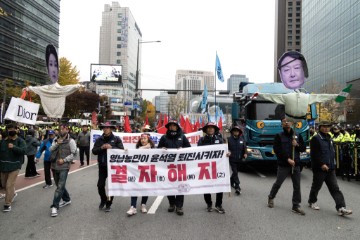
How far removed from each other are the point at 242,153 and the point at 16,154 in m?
5.30

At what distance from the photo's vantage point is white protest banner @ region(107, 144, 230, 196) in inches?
254

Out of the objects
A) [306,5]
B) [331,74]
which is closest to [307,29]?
[306,5]

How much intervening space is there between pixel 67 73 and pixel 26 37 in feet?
55.2

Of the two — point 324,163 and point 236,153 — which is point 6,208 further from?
point 324,163

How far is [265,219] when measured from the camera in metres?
6.03

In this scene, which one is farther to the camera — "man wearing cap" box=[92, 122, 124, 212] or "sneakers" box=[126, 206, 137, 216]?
Result: "man wearing cap" box=[92, 122, 124, 212]

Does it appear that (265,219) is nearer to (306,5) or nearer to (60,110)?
(60,110)

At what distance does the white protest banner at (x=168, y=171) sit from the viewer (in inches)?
254

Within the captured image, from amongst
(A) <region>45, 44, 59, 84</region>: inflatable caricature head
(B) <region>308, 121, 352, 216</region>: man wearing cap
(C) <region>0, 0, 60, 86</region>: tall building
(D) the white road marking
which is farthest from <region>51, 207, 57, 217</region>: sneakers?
(C) <region>0, 0, 60, 86</region>: tall building

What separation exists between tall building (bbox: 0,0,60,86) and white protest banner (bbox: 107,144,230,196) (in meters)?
56.0

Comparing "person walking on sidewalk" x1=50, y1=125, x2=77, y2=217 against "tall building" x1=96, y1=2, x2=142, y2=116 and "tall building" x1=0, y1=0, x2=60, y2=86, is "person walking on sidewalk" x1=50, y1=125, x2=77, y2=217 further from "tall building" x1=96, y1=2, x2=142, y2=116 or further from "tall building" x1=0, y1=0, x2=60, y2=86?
"tall building" x1=96, y1=2, x2=142, y2=116

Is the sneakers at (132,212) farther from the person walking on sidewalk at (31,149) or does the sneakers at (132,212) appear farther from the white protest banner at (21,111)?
the person walking on sidewalk at (31,149)

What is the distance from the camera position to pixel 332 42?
77.4m

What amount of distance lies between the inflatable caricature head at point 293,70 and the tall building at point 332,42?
48.7 m
